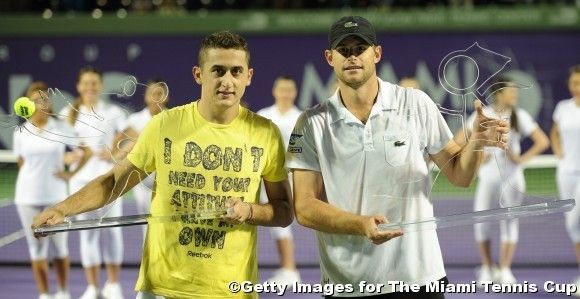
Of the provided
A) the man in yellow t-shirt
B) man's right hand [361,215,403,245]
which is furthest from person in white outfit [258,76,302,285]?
man's right hand [361,215,403,245]

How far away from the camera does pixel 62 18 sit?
18.1 m

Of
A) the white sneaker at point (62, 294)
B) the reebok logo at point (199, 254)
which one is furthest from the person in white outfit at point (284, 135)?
the reebok logo at point (199, 254)

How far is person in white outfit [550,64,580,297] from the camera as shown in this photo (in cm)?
1145

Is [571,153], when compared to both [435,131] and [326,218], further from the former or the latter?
[326,218]

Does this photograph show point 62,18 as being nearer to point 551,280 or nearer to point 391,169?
point 551,280

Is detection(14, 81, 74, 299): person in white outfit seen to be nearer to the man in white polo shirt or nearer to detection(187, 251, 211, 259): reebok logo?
detection(187, 251, 211, 259): reebok logo

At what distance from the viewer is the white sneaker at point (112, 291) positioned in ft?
36.3

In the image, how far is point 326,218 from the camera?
5109 mm

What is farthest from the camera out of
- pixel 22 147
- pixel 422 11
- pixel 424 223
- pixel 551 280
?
pixel 422 11

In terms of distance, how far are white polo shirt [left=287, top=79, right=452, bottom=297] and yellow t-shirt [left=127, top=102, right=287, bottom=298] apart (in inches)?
8.7

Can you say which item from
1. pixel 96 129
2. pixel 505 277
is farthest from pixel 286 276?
pixel 96 129

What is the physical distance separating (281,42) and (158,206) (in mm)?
13478


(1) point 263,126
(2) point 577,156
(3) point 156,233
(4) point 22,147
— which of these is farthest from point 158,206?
(2) point 577,156

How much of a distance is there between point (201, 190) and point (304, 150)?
53 centimetres
